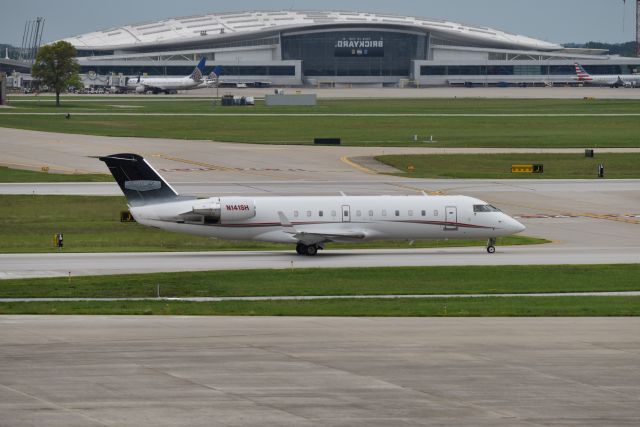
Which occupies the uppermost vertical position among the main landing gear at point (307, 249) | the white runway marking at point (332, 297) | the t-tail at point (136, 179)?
the t-tail at point (136, 179)

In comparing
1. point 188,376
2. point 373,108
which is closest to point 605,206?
point 188,376

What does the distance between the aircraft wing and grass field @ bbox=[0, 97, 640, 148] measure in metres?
62.5

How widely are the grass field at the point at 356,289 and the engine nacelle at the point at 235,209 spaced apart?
→ 5189mm

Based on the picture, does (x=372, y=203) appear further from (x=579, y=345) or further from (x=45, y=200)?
(x=45, y=200)

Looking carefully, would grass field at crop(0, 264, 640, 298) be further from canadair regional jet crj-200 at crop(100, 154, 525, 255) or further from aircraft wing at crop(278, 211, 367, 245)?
canadair regional jet crj-200 at crop(100, 154, 525, 255)

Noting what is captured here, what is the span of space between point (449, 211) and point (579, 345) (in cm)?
2243

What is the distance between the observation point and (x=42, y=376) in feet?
103

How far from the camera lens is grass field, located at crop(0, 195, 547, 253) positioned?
6156cm

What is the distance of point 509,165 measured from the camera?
10238 cm

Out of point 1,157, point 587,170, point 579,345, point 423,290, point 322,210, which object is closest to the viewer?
point 579,345

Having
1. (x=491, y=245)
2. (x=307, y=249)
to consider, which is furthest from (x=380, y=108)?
(x=307, y=249)

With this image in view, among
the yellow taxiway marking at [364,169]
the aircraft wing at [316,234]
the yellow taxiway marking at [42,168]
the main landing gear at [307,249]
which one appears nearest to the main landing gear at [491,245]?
the aircraft wing at [316,234]

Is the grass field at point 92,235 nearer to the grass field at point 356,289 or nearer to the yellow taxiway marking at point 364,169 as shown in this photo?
the grass field at point 356,289

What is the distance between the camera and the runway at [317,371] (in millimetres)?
28016
